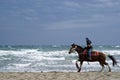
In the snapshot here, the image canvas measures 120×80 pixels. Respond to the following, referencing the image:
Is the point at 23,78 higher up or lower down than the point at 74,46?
lower down

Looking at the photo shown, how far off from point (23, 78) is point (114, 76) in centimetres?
386

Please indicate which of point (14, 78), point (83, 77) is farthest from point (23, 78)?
point (83, 77)

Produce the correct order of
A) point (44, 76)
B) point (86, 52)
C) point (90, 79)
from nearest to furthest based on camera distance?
point (90, 79), point (44, 76), point (86, 52)

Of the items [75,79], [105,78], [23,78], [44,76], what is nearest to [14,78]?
[23,78]

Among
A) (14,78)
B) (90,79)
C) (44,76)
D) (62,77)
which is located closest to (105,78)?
(90,79)

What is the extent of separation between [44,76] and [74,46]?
3.06m

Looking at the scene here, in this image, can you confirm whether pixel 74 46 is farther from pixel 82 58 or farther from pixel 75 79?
pixel 75 79

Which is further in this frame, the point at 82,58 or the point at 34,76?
the point at 82,58

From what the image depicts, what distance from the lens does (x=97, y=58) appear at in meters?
16.5

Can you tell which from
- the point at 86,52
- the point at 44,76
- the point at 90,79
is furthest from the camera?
the point at 86,52

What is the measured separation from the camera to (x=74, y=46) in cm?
1667

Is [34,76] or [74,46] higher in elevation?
[74,46]

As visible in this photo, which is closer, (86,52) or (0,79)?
(0,79)

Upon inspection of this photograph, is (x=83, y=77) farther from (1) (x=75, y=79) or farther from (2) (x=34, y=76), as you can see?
(2) (x=34, y=76)
